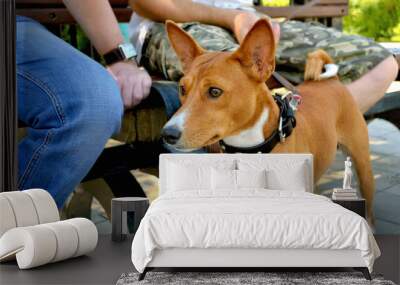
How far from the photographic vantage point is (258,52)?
10.2ft

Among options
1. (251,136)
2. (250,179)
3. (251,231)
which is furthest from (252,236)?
(251,136)

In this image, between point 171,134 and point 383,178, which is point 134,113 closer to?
point 171,134

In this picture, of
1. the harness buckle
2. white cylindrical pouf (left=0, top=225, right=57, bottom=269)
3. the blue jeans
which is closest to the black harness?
the harness buckle

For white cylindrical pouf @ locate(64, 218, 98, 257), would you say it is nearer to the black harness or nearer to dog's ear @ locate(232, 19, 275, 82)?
the black harness

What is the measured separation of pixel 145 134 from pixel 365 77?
3.56 ft

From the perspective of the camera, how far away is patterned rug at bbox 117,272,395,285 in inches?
100

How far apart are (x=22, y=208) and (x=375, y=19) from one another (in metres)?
1.87

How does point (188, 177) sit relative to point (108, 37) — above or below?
below

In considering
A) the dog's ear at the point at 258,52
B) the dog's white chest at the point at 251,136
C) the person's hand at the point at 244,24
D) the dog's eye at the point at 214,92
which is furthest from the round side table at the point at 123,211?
the person's hand at the point at 244,24

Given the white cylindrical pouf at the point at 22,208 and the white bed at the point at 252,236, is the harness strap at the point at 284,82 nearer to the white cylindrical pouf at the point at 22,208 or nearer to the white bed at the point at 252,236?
the white bed at the point at 252,236

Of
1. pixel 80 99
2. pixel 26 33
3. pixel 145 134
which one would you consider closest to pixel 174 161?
pixel 145 134

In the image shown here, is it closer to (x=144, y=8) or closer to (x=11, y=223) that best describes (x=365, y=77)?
(x=144, y=8)

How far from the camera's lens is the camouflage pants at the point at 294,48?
326 centimetres

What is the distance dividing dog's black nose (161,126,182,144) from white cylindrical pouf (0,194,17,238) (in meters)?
0.74
